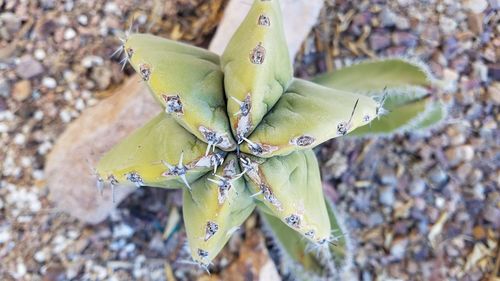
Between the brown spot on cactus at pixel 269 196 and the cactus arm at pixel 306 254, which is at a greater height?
the brown spot on cactus at pixel 269 196

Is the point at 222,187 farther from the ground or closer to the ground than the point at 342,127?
closer to the ground

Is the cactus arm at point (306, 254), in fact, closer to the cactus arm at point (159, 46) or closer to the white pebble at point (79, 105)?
the cactus arm at point (159, 46)

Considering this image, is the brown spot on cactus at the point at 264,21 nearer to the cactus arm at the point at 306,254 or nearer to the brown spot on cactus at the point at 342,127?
the brown spot on cactus at the point at 342,127

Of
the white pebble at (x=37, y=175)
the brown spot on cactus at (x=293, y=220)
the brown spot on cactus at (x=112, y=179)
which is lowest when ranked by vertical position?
the white pebble at (x=37, y=175)

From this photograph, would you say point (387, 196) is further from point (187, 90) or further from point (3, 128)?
point (3, 128)

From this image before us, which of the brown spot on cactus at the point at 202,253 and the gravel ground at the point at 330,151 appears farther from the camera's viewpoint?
the gravel ground at the point at 330,151

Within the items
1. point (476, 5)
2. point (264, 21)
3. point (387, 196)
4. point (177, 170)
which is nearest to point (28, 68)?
point (177, 170)

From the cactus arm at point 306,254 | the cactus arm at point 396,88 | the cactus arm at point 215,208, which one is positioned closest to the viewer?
the cactus arm at point 215,208

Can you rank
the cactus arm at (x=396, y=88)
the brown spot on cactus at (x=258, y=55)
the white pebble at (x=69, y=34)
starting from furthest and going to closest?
the white pebble at (x=69, y=34)
the cactus arm at (x=396, y=88)
the brown spot on cactus at (x=258, y=55)

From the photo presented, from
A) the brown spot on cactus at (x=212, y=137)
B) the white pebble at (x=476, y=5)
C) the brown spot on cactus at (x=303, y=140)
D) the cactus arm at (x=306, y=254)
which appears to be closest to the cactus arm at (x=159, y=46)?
the brown spot on cactus at (x=212, y=137)
